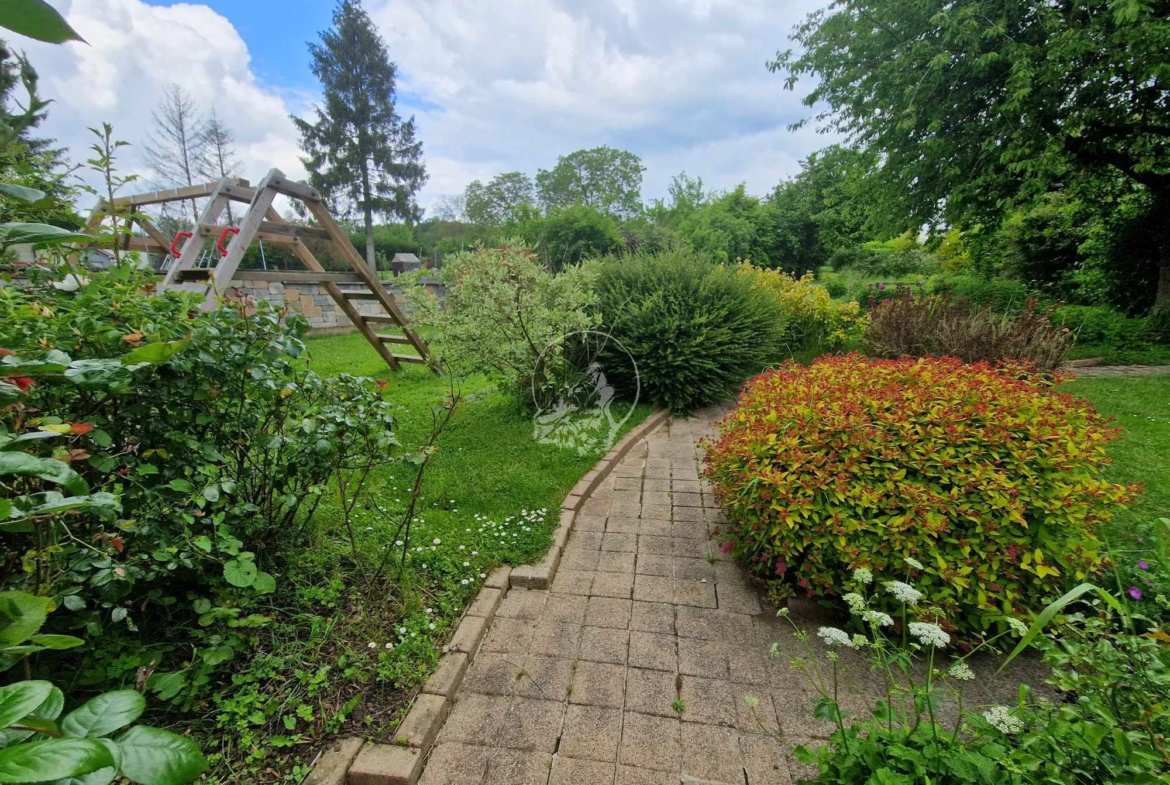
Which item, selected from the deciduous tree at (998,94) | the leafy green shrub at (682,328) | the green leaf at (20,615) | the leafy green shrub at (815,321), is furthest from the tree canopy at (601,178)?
the green leaf at (20,615)

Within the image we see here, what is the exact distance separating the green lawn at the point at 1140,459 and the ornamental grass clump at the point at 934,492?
0.53 feet

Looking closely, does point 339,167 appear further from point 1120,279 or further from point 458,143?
point 1120,279

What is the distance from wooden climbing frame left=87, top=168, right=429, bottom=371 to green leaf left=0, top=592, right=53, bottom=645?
3.39 metres

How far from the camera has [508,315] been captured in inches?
168

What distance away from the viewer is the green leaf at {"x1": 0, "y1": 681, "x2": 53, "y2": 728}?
484mm

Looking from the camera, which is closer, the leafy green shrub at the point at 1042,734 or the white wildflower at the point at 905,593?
the leafy green shrub at the point at 1042,734

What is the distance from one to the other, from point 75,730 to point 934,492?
96.0 inches

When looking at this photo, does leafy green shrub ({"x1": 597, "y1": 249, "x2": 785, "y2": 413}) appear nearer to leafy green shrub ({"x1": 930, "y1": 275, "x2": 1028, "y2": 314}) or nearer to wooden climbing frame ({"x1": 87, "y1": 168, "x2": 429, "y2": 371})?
wooden climbing frame ({"x1": 87, "y1": 168, "x2": 429, "y2": 371})

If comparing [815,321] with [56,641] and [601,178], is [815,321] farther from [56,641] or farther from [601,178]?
[601,178]

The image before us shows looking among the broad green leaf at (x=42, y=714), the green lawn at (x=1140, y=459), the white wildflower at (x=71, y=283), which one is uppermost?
the white wildflower at (x=71, y=283)

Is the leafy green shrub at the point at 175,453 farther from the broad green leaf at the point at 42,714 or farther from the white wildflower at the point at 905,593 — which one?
the white wildflower at the point at 905,593

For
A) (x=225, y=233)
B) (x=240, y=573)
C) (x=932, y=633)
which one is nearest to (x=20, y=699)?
(x=240, y=573)

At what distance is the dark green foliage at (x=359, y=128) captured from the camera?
21000 mm

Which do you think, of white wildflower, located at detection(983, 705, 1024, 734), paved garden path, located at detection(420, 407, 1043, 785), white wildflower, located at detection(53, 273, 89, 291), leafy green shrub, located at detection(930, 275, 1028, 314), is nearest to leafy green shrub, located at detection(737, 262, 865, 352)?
leafy green shrub, located at detection(930, 275, 1028, 314)
